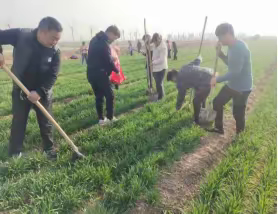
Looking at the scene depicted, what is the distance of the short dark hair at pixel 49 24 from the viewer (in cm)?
313

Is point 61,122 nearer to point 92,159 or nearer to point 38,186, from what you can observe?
point 92,159

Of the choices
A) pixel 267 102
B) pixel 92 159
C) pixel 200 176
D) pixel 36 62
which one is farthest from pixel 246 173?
pixel 267 102

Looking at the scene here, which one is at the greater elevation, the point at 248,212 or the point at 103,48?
the point at 103,48

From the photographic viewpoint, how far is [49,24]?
3.13 m

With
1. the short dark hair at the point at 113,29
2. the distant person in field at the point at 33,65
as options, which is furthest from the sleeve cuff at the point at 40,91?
the short dark hair at the point at 113,29

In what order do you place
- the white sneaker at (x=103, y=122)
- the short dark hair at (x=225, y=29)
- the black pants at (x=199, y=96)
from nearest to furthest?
the short dark hair at (x=225, y=29) → the black pants at (x=199, y=96) → the white sneaker at (x=103, y=122)

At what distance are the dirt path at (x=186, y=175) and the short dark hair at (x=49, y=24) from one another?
2.40m

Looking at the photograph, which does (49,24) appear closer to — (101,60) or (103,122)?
(101,60)

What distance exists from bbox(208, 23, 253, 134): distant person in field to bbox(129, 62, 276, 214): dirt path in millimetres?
646

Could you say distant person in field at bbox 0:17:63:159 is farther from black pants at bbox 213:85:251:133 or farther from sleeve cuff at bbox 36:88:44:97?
black pants at bbox 213:85:251:133

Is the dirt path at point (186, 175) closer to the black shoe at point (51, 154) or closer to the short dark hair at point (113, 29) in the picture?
the black shoe at point (51, 154)

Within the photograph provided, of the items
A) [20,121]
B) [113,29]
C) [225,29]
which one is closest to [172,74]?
[225,29]

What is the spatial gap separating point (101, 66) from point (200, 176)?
2.74 metres

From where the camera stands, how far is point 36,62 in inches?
131
